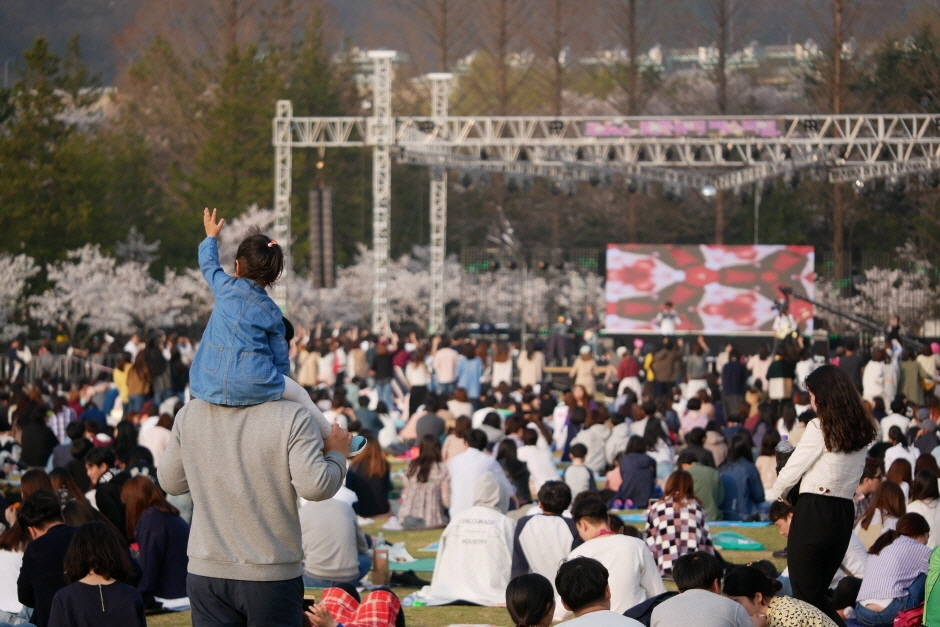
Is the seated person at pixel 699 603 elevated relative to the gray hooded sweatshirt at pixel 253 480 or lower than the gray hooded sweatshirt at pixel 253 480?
lower

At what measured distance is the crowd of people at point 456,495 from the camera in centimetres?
364

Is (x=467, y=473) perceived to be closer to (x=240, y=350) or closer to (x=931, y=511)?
(x=931, y=511)

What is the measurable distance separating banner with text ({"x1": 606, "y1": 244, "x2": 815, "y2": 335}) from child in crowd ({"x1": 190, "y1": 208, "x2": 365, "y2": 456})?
30426 mm

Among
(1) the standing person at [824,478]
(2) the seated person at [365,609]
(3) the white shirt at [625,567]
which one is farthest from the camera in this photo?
(3) the white shirt at [625,567]

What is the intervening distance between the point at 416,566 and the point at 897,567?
386 centimetres

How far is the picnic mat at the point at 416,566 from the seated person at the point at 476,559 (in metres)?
1.37

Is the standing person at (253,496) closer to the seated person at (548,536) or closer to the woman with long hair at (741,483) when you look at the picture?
the seated person at (548,536)

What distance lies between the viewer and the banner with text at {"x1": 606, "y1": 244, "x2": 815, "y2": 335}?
34.0 m

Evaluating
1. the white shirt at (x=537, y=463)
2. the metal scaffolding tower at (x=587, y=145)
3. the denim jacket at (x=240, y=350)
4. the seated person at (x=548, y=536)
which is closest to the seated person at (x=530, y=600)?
the denim jacket at (x=240, y=350)

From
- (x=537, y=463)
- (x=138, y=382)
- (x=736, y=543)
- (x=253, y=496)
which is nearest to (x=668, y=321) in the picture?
(x=138, y=382)

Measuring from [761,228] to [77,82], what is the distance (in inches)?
825

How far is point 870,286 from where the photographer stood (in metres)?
38.3

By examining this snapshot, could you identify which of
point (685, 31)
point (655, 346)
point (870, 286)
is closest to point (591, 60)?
point (685, 31)

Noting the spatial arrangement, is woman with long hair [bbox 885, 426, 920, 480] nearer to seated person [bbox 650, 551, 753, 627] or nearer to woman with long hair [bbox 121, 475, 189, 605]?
woman with long hair [bbox 121, 475, 189, 605]
